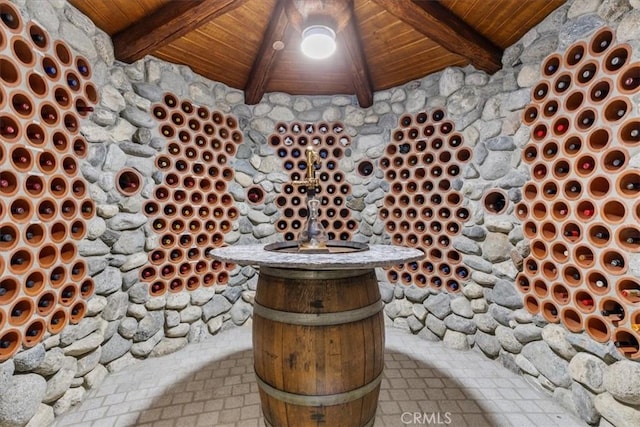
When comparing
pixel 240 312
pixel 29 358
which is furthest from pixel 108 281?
pixel 240 312

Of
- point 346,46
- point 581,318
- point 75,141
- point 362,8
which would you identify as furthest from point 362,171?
point 75,141

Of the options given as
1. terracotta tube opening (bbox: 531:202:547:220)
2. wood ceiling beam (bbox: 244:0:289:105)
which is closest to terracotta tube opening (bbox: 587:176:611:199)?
terracotta tube opening (bbox: 531:202:547:220)

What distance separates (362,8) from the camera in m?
2.37

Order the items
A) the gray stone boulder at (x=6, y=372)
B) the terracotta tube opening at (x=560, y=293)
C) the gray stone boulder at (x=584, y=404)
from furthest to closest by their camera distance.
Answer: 1. the terracotta tube opening at (x=560, y=293)
2. the gray stone boulder at (x=584, y=404)
3. the gray stone boulder at (x=6, y=372)

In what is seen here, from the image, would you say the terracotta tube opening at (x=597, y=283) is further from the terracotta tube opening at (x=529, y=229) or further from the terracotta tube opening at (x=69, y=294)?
the terracotta tube opening at (x=69, y=294)

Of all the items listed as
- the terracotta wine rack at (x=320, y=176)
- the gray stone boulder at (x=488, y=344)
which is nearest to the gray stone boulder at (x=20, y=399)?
the terracotta wine rack at (x=320, y=176)

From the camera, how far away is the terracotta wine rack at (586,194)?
1.65 meters

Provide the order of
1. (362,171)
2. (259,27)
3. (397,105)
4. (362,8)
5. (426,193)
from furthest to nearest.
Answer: (362,171) < (397,105) < (426,193) < (259,27) < (362,8)

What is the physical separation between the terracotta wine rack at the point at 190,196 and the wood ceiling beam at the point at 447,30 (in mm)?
2000

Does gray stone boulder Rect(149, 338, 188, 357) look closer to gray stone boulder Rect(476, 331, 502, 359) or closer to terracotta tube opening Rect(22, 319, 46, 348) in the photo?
terracotta tube opening Rect(22, 319, 46, 348)

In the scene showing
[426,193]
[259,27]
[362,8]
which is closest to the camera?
[362,8]

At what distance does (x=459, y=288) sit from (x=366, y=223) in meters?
1.18

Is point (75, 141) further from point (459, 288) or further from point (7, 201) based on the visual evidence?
point (459, 288)

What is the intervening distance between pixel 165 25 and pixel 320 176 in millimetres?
2004
